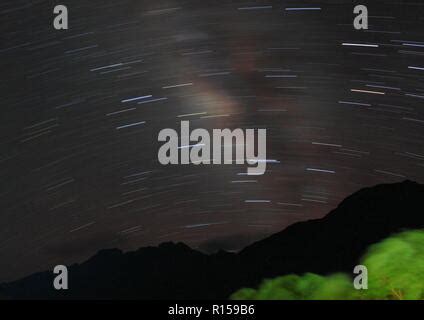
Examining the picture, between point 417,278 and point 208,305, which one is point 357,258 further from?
point 208,305

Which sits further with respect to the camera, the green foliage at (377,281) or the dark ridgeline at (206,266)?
the dark ridgeline at (206,266)

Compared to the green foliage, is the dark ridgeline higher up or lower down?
higher up

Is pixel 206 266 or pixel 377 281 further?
pixel 206 266

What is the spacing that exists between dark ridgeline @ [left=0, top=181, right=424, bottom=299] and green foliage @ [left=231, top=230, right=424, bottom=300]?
246 millimetres

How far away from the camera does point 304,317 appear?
22.7 ft

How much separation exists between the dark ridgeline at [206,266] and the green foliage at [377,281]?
0.81 ft

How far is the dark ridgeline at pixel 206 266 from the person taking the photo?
9.27 metres

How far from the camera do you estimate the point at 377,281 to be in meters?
7.73

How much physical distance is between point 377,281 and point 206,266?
11.6ft

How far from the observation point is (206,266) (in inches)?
414

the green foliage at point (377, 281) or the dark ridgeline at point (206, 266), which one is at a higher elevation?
the dark ridgeline at point (206, 266)

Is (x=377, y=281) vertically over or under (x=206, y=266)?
under

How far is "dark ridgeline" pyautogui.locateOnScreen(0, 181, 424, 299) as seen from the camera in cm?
927

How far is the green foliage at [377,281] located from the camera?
24.8 ft
